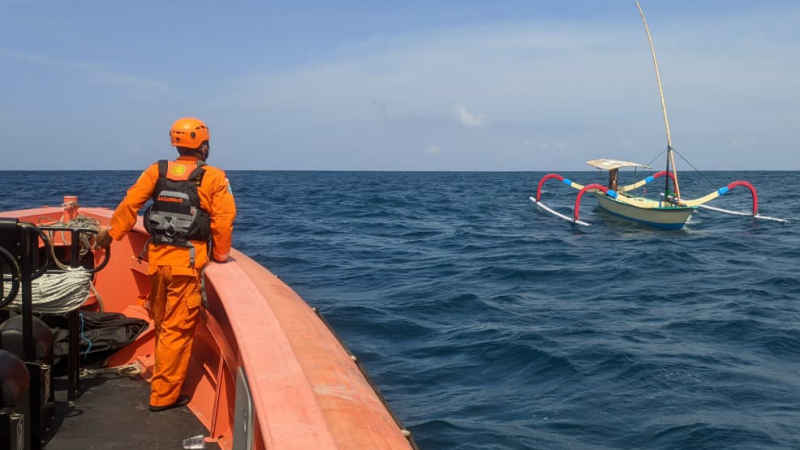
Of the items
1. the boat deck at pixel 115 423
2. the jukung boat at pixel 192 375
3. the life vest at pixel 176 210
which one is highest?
the life vest at pixel 176 210

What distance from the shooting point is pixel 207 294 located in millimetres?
3703

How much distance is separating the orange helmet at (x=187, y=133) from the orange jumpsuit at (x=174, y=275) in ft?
0.32

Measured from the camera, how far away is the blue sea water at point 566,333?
16.5 ft

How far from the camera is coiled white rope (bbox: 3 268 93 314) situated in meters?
3.76

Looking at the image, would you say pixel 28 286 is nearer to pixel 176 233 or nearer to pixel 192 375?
pixel 176 233

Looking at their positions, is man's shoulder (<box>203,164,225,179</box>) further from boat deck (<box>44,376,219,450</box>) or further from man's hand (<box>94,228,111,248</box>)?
boat deck (<box>44,376,219,450</box>)

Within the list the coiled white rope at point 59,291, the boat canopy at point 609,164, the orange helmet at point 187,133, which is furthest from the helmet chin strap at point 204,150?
the boat canopy at point 609,164

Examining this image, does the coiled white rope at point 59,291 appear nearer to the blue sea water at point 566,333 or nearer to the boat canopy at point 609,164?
the blue sea water at point 566,333

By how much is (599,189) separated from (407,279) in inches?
559

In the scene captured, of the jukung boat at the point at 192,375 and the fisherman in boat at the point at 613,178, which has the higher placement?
the fisherman in boat at the point at 613,178

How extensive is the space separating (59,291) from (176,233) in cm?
87

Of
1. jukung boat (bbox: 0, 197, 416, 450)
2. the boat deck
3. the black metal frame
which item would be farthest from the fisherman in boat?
the black metal frame

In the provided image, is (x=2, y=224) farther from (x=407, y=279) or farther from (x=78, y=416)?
(x=407, y=279)

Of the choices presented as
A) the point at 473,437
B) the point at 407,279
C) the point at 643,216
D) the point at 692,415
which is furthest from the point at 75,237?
the point at 643,216
